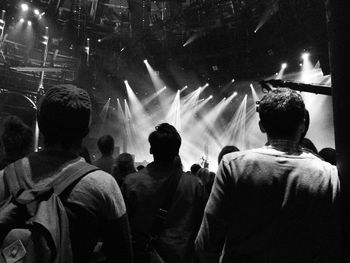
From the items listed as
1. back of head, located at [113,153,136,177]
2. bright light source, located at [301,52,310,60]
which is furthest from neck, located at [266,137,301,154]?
bright light source, located at [301,52,310,60]

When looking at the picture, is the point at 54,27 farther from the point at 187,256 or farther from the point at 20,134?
the point at 187,256

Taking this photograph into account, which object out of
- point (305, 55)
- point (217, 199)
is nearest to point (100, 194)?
point (217, 199)

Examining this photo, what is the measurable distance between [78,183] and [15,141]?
61.1 inches

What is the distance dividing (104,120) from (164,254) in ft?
50.5

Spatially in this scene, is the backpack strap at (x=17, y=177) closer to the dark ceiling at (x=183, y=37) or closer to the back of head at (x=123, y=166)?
the back of head at (x=123, y=166)

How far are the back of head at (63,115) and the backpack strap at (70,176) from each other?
16 centimetres

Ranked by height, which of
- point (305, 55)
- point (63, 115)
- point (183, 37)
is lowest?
point (63, 115)

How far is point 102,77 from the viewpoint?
14164 millimetres

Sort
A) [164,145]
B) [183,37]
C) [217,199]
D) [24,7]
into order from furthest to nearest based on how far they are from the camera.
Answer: [183,37] < [24,7] < [164,145] < [217,199]

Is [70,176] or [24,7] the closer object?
[70,176]

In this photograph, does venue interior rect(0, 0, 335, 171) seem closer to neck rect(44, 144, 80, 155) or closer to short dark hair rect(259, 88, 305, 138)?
short dark hair rect(259, 88, 305, 138)

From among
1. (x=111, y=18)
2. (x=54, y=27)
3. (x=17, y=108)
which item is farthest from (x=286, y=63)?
(x=17, y=108)

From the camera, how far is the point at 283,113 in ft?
5.11

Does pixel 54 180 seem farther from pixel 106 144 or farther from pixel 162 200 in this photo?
pixel 106 144
